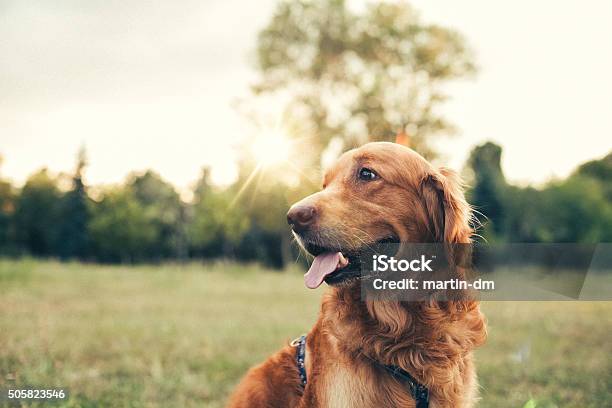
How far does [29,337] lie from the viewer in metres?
5.74

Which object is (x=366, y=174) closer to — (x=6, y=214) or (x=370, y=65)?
(x=6, y=214)

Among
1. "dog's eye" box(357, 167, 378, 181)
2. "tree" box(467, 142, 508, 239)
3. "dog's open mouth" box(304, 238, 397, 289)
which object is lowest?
"dog's open mouth" box(304, 238, 397, 289)

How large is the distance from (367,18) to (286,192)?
686 cm

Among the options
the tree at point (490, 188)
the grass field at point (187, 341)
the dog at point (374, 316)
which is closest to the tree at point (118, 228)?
the grass field at point (187, 341)

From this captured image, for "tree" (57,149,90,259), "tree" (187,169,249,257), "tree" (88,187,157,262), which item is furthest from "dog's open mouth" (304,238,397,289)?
"tree" (187,169,249,257)

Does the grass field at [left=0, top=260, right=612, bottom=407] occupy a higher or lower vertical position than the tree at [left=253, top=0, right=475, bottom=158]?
lower

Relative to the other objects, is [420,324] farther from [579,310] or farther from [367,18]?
[367,18]

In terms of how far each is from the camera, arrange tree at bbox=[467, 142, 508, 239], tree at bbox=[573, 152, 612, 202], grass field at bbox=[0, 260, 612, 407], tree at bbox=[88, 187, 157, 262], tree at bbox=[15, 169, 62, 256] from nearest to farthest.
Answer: grass field at bbox=[0, 260, 612, 407] → tree at bbox=[15, 169, 62, 256] → tree at bbox=[88, 187, 157, 262] → tree at bbox=[573, 152, 612, 202] → tree at bbox=[467, 142, 508, 239]

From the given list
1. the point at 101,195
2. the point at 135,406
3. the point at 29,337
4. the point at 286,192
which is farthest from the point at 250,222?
the point at 135,406

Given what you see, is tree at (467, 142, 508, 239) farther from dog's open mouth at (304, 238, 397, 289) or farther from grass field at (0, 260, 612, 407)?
dog's open mouth at (304, 238, 397, 289)

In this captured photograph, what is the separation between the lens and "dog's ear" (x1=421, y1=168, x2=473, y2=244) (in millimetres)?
2666

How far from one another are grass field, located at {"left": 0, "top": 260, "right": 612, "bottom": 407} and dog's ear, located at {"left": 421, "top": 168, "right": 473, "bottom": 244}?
1.98 m

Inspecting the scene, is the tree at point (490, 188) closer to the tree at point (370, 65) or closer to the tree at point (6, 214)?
the tree at point (370, 65)

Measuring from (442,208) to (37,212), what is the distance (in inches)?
419
